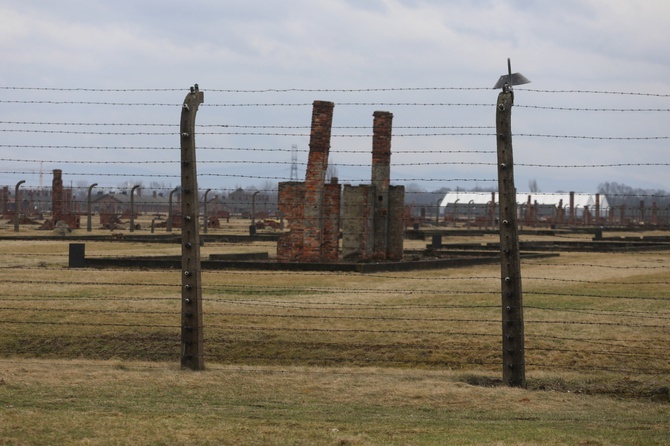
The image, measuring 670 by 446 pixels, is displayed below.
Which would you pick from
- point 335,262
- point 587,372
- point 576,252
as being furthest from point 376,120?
point 587,372

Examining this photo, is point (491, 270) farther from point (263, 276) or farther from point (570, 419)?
point (570, 419)

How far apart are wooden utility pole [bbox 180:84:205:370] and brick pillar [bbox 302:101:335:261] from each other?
13480mm

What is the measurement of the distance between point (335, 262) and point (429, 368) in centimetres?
1232

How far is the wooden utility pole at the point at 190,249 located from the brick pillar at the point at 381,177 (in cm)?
1488

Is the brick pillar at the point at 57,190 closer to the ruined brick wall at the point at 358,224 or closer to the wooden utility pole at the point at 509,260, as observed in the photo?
the ruined brick wall at the point at 358,224

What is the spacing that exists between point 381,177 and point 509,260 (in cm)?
1521

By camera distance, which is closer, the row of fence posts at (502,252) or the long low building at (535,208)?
the row of fence posts at (502,252)

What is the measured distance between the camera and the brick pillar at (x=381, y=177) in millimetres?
24062

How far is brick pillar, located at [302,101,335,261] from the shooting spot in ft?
75.2

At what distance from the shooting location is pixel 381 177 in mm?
24078

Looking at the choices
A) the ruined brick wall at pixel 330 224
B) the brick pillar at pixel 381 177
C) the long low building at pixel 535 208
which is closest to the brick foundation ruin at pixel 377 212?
the brick pillar at pixel 381 177

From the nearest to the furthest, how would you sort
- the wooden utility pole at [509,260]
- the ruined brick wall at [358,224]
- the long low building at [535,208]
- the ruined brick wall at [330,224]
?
the wooden utility pole at [509,260] < the ruined brick wall at [330,224] < the ruined brick wall at [358,224] < the long low building at [535,208]

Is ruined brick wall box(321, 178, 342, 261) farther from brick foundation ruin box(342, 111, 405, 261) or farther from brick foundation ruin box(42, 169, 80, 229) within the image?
brick foundation ruin box(42, 169, 80, 229)

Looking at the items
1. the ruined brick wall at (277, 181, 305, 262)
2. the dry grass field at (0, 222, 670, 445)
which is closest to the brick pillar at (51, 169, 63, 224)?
the ruined brick wall at (277, 181, 305, 262)
